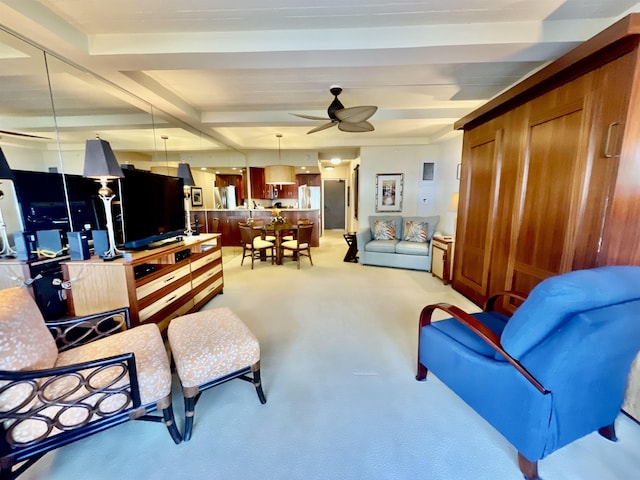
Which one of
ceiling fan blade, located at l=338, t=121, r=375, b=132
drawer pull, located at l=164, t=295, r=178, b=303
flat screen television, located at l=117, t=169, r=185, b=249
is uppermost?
ceiling fan blade, located at l=338, t=121, r=375, b=132

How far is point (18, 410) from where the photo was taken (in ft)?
3.46

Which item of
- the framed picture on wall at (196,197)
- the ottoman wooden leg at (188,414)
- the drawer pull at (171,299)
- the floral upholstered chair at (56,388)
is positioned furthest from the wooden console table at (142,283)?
the framed picture on wall at (196,197)

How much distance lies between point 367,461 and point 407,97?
12.4 feet

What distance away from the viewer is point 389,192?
600 centimetres

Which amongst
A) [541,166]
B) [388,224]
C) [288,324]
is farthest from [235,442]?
[388,224]

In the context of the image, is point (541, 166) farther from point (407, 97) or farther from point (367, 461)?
point (367, 461)

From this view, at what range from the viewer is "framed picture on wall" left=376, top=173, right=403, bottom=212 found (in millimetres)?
5934

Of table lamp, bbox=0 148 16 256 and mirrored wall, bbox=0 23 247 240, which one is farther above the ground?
mirrored wall, bbox=0 23 247 240

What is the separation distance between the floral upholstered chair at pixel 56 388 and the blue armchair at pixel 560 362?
169 cm

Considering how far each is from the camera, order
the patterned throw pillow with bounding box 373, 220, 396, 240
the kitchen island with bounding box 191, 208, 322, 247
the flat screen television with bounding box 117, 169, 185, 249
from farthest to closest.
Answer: the kitchen island with bounding box 191, 208, 322, 247 < the patterned throw pillow with bounding box 373, 220, 396, 240 < the flat screen television with bounding box 117, 169, 185, 249

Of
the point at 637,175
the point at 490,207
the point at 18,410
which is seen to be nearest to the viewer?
the point at 18,410

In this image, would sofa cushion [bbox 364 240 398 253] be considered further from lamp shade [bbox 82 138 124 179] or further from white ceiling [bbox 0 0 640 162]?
lamp shade [bbox 82 138 124 179]

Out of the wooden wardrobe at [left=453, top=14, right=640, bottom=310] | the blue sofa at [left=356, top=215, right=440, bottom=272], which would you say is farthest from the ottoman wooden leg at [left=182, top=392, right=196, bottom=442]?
the blue sofa at [left=356, top=215, right=440, bottom=272]

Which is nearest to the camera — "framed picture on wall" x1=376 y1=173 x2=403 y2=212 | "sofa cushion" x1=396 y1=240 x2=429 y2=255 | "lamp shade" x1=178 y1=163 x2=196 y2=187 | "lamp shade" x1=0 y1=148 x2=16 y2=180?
"lamp shade" x1=0 y1=148 x2=16 y2=180
